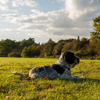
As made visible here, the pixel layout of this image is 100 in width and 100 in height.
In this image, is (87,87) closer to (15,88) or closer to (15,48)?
(15,88)

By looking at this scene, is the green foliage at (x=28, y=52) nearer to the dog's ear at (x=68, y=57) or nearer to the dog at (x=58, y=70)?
the dog at (x=58, y=70)

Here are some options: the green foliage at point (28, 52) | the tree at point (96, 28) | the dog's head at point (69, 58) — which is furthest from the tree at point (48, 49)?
the dog's head at point (69, 58)

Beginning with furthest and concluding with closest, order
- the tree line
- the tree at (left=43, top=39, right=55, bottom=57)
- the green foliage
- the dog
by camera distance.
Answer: the green foliage
the tree at (left=43, top=39, right=55, bottom=57)
the tree line
the dog

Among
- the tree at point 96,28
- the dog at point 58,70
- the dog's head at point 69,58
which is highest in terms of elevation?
the tree at point 96,28

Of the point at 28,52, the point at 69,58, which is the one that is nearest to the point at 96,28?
the point at 69,58

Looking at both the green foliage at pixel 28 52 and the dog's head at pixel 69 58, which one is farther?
the green foliage at pixel 28 52

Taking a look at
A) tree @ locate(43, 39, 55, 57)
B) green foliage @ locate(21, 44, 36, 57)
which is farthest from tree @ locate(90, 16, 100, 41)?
green foliage @ locate(21, 44, 36, 57)

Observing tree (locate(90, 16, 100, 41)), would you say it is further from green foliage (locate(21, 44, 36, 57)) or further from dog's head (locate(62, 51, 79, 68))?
green foliage (locate(21, 44, 36, 57))

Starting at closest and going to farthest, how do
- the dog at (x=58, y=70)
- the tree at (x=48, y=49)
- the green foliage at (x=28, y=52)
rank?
the dog at (x=58, y=70) < the tree at (x=48, y=49) < the green foliage at (x=28, y=52)

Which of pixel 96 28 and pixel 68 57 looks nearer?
pixel 68 57

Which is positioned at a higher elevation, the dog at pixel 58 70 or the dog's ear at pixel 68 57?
the dog's ear at pixel 68 57

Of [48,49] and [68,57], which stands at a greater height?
[48,49]

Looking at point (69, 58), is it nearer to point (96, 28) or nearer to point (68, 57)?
point (68, 57)

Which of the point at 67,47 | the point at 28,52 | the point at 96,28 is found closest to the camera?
the point at 96,28
